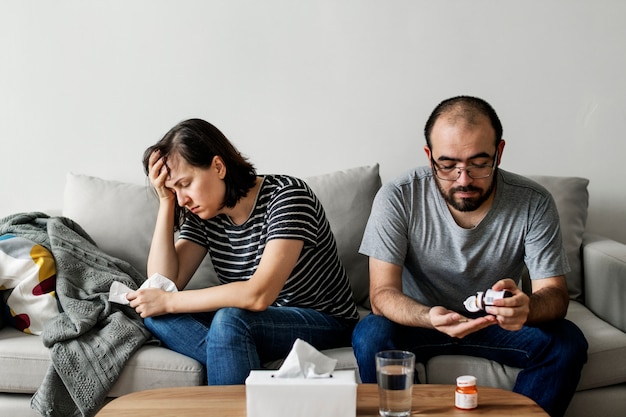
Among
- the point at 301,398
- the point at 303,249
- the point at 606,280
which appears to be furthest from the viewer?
the point at 606,280

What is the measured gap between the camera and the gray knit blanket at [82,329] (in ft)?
6.75

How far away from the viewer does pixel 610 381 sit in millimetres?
2088

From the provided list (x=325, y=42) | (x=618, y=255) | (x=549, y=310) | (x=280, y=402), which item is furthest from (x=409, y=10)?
(x=280, y=402)

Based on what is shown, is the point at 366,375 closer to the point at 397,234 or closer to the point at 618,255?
the point at 397,234

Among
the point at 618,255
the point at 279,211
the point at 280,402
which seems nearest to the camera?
the point at 280,402

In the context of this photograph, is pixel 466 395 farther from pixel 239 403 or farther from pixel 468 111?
pixel 468 111

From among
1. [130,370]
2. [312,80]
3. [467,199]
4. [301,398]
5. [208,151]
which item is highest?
[312,80]

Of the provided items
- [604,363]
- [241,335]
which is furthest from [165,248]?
[604,363]

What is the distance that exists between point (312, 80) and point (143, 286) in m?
1.11

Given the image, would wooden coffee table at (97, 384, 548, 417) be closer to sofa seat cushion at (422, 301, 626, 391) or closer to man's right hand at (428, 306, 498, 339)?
man's right hand at (428, 306, 498, 339)

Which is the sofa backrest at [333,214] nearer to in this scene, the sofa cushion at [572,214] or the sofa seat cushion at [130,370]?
the sofa cushion at [572,214]

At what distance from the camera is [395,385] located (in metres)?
1.48

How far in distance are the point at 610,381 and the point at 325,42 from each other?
1.53 m

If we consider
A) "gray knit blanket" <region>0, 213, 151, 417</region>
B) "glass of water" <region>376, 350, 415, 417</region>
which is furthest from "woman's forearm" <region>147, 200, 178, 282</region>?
"glass of water" <region>376, 350, 415, 417</region>
